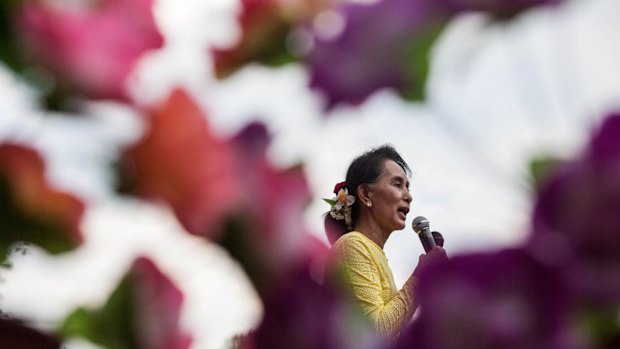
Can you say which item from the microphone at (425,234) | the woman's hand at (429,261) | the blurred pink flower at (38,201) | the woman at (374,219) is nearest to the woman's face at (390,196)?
the woman at (374,219)

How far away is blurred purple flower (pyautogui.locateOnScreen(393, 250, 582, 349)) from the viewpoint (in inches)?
10.9

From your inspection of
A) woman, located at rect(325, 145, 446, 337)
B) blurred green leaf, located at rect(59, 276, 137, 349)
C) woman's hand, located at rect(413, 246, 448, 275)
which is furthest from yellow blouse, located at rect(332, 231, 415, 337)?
blurred green leaf, located at rect(59, 276, 137, 349)

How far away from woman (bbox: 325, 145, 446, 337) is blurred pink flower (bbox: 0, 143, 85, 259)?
179cm

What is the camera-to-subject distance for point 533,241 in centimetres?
28

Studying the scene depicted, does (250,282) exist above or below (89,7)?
below

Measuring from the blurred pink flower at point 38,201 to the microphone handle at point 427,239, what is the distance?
6.84 feet

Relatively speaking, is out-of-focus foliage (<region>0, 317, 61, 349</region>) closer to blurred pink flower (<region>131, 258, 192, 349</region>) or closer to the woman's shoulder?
blurred pink flower (<region>131, 258, 192, 349</region>)

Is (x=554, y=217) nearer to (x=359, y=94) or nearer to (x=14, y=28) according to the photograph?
(x=359, y=94)

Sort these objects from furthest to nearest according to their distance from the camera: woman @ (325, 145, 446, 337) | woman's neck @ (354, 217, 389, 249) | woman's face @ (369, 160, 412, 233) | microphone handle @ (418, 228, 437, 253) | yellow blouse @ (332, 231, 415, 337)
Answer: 1. woman's neck @ (354, 217, 389, 249)
2. woman's face @ (369, 160, 412, 233)
3. microphone handle @ (418, 228, 437, 253)
4. woman @ (325, 145, 446, 337)
5. yellow blouse @ (332, 231, 415, 337)

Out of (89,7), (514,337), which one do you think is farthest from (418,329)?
(89,7)

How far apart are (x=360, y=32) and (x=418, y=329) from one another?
0.36 feet

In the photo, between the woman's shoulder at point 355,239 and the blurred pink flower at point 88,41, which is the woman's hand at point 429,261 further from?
the woman's shoulder at point 355,239

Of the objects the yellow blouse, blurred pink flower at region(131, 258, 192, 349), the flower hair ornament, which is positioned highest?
the flower hair ornament

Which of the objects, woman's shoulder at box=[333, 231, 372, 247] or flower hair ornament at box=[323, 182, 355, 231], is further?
flower hair ornament at box=[323, 182, 355, 231]
